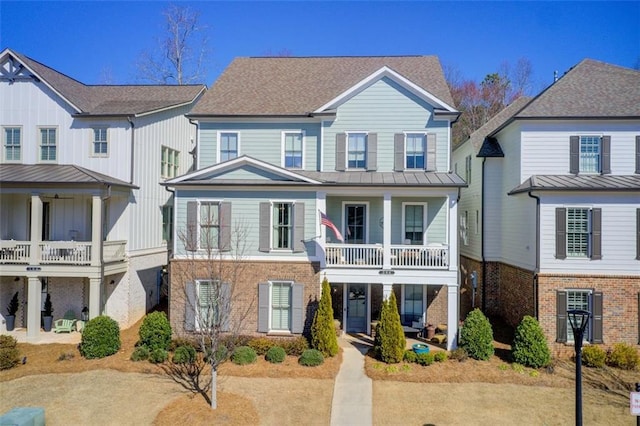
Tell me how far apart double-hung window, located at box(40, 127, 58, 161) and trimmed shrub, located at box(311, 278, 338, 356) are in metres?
13.8

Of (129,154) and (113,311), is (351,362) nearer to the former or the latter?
(113,311)

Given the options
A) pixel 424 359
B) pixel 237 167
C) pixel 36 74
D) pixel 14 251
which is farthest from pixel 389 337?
pixel 36 74

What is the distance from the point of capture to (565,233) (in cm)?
1546

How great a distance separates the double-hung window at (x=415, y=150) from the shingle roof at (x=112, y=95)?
38.3 ft

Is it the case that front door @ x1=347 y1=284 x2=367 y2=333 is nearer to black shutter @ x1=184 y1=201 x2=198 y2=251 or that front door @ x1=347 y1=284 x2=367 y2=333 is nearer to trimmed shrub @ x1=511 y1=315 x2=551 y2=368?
trimmed shrub @ x1=511 y1=315 x2=551 y2=368

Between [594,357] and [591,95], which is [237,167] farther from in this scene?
[591,95]

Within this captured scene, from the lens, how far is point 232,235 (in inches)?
636

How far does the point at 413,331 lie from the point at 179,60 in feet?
91.0

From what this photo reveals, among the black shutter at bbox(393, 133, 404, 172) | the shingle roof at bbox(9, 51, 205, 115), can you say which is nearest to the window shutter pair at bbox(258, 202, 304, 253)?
the black shutter at bbox(393, 133, 404, 172)

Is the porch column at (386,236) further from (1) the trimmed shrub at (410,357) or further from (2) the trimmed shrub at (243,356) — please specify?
(2) the trimmed shrub at (243,356)

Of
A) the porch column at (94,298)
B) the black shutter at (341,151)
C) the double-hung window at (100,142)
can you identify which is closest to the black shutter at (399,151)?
the black shutter at (341,151)

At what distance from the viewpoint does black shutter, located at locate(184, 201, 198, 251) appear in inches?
616

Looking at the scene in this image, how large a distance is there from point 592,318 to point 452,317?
5058 mm

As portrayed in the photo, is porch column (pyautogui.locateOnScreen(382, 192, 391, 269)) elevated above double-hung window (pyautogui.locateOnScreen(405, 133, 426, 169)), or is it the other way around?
double-hung window (pyautogui.locateOnScreen(405, 133, 426, 169))
